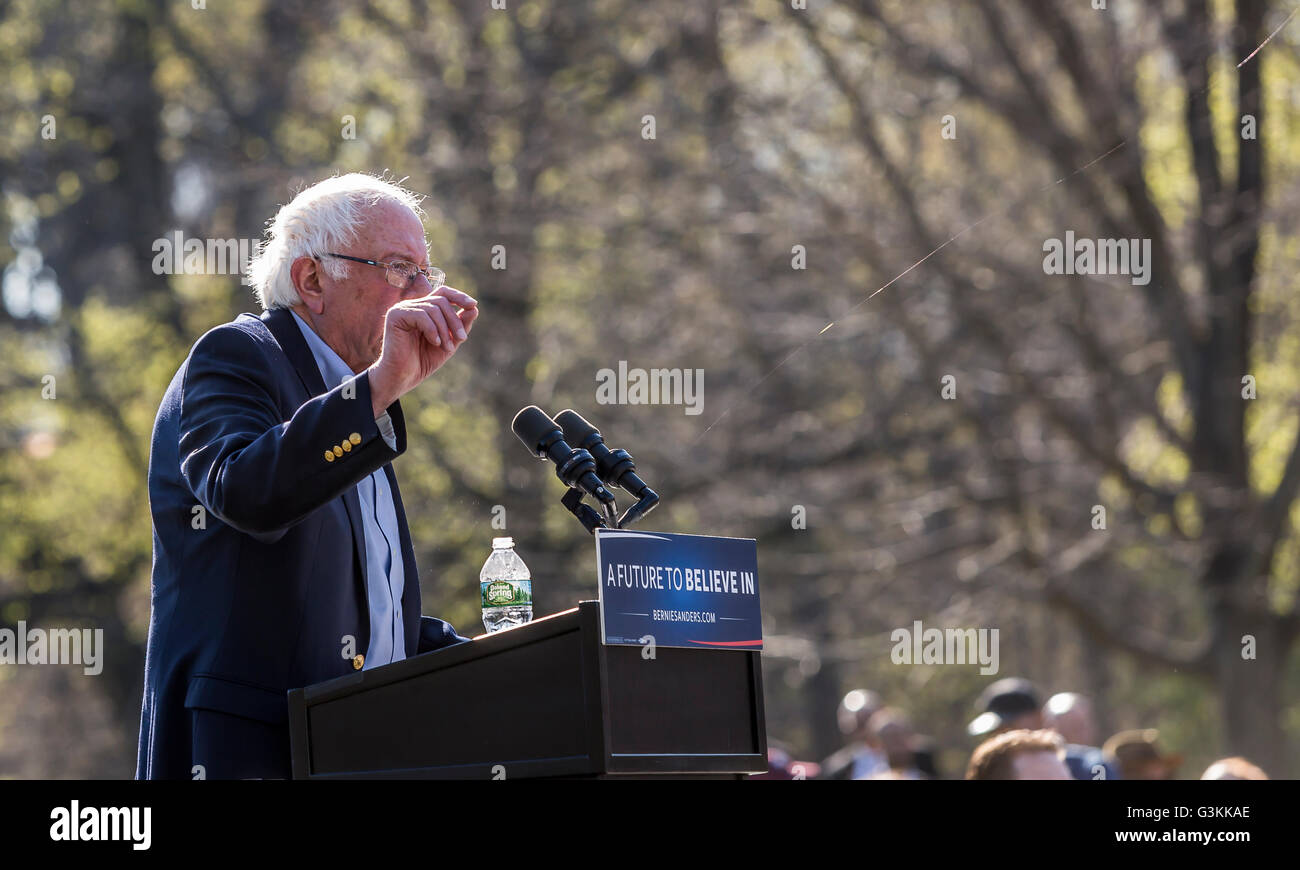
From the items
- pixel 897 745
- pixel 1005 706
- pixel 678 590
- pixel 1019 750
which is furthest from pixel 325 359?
pixel 897 745

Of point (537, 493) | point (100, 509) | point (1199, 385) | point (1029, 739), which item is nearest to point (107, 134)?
point (100, 509)

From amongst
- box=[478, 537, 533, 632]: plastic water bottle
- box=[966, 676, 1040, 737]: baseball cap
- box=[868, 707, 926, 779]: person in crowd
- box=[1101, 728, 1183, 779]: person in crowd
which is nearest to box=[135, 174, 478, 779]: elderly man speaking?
box=[478, 537, 533, 632]: plastic water bottle

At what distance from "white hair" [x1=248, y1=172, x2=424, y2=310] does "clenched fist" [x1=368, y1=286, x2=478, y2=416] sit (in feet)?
2.15

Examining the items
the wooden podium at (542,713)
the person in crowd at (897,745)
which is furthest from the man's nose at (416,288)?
the person in crowd at (897,745)

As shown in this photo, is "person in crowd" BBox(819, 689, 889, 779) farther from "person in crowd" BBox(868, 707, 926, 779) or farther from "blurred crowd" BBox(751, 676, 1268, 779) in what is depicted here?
"person in crowd" BBox(868, 707, 926, 779)

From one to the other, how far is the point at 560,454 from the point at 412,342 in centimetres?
40

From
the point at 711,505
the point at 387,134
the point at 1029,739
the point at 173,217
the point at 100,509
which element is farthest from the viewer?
the point at 100,509

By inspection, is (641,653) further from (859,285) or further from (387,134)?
(387,134)

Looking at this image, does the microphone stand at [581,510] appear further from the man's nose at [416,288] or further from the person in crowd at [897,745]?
the person in crowd at [897,745]

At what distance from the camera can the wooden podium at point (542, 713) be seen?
8.00ft

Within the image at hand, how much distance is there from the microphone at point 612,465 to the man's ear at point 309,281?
23.0 inches

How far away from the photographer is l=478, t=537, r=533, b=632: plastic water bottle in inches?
130

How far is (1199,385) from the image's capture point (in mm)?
13312
